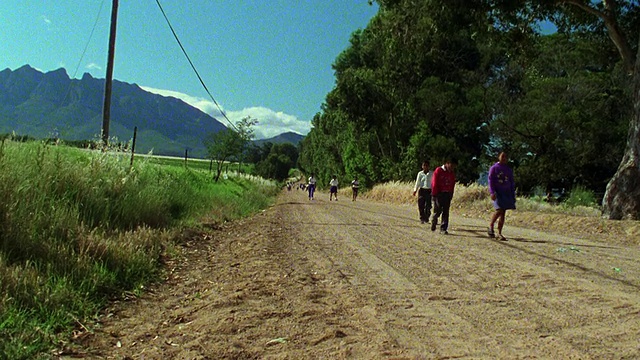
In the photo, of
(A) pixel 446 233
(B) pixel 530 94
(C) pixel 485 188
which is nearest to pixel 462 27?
(A) pixel 446 233

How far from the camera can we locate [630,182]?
13.5 m

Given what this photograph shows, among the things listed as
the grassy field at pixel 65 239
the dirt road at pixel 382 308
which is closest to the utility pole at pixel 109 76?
the grassy field at pixel 65 239

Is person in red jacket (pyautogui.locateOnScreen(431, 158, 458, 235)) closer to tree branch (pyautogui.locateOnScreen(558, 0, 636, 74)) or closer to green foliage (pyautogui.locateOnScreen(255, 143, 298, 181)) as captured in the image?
tree branch (pyautogui.locateOnScreen(558, 0, 636, 74))

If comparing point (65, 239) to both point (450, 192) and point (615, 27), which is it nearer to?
point (450, 192)

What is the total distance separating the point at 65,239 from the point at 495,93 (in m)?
33.6

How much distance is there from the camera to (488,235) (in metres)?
11.0

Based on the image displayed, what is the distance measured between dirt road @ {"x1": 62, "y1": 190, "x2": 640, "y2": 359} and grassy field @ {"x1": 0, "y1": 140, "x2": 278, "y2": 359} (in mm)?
357

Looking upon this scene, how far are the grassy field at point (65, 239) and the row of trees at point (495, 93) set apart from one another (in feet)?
36.4

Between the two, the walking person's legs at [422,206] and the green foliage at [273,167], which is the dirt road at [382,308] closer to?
the walking person's legs at [422,206]

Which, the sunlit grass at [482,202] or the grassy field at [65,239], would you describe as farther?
the sunlit grass at [482,202]

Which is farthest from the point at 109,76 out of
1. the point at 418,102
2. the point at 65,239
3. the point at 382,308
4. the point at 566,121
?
the point at 566,121

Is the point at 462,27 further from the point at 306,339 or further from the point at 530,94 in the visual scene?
the point at 530,94

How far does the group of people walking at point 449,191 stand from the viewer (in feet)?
34.2

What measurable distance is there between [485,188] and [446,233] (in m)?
12.7
